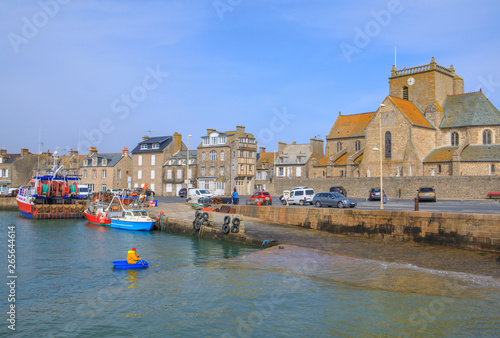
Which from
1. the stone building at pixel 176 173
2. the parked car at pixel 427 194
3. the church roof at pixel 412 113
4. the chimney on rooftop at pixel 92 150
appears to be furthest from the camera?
the chimney on rooftop at pixel 92 150

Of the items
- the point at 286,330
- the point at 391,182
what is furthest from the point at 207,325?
the point at 391,182

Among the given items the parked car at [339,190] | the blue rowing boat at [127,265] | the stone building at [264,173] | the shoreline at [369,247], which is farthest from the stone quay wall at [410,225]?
the stone building at [264,173]

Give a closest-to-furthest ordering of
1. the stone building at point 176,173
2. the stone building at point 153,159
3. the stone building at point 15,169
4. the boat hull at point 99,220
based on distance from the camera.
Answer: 1. the boat hull at point 99,220
2. the stone building at point 176,173
3. the stone building at point 153,159
4. the stone building at point 15,169

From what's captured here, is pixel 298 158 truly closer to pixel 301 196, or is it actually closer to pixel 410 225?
pixel 301 196

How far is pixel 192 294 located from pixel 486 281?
9658mm

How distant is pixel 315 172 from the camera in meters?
66.2

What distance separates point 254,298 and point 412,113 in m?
50.0

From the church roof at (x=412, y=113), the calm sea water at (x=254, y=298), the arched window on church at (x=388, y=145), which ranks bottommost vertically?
the calm sea water at (x=254, y=298)

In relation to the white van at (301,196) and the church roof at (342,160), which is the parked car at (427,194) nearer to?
the white van at (301,196)

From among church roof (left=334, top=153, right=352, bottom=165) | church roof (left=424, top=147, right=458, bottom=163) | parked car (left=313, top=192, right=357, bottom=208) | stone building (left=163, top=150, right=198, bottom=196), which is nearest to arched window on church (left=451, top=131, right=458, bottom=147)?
church roof (left=424, top=147, right=458, bottom=163)

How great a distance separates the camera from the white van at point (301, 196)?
3991cm

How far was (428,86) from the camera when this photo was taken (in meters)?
60.2

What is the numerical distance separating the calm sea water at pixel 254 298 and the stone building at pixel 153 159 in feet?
178

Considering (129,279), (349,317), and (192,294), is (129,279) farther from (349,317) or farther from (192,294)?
(349,317)
